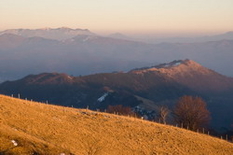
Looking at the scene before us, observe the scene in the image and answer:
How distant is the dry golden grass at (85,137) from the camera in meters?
37.7

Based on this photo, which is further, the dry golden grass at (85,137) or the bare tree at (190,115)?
the bare tree at (190,115)

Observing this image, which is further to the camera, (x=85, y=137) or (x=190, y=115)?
(x=190, y=115)

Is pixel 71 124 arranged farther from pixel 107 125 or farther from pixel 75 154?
pixel 75 154

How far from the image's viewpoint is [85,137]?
49.4 meters

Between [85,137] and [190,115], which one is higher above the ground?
[85,137]

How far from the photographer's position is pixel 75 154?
3944 centimetres

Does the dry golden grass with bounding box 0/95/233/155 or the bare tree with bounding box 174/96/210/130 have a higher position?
the dry golden grass with bounding box 0/95/233/155

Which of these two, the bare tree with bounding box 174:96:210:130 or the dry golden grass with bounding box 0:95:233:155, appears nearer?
the dry golden grass with bounding box 0:95:233:155

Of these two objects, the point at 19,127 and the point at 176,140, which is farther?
the point at 176,140

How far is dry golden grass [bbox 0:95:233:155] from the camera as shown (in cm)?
3772

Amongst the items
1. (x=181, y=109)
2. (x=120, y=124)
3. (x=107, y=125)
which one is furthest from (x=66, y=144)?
(x=181, y=109)

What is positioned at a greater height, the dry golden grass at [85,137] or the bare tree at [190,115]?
the dry golden grass at [85,137]

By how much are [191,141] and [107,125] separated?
56.2 feet

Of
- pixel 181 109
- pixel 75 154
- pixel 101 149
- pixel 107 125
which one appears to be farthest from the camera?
pixel 181 109
